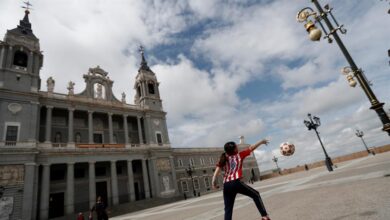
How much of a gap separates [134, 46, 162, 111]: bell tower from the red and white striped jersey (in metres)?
34.5

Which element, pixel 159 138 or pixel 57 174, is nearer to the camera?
pixel 57 174

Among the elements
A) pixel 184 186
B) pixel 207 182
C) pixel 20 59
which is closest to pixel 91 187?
pixel 20 59

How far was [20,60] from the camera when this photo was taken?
28125mm

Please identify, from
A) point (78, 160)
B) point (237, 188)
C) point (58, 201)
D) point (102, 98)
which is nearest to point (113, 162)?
point (78, 160)

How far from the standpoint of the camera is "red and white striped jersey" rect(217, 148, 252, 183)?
3.96m

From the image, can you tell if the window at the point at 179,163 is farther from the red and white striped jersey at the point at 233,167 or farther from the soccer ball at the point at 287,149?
the red and white striped jersey at the point at 233,167

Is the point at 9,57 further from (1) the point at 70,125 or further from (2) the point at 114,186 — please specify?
(2) the point at 114,186

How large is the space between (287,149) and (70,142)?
91.5 feet

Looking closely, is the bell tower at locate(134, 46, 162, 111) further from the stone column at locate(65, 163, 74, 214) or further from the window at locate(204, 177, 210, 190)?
the window at locate(204, 177, 210, 190)

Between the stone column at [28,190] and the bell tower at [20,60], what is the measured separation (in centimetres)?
938

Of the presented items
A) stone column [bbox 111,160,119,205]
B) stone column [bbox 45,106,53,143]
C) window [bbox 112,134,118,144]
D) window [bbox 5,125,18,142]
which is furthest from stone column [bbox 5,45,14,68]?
stone column [bbox 111,160,119,205]

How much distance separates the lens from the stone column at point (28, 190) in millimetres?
21734

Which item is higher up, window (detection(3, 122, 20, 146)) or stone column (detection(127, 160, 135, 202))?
window (detection(3, 122, 20, 146))

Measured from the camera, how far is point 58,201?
2695 centimetres
